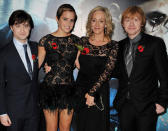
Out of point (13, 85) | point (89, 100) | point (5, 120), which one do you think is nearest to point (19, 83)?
point (13, 85)

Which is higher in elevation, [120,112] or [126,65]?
[126,65]

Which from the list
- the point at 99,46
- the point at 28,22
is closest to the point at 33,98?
the point at 28,22

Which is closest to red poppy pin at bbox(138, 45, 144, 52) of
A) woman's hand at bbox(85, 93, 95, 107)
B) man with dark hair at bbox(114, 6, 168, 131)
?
man with dark hair at bbox(114, 6, 168, 131)

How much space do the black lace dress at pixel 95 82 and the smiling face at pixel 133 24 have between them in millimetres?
305

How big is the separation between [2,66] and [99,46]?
129 cm

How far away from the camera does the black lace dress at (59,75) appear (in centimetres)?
231

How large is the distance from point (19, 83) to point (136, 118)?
59.3 inches

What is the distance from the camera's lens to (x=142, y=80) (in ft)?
6.97

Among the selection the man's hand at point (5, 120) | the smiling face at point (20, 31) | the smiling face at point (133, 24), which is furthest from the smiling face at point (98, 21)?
the man's hand at point (5, 120)

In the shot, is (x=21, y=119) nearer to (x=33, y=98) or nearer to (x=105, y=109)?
(x=33, y=98)

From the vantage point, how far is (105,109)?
96.5 inches

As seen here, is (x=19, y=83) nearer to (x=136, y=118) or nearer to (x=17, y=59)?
(x=17, y=59)

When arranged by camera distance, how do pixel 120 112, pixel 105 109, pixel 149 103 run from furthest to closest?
pixel 105 109
pixel 120 112
pixel 149 103

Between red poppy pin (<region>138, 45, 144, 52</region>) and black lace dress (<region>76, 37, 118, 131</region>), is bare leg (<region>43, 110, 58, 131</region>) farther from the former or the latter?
red poppy pin (<region>138, 45, 144, 52</region>)
